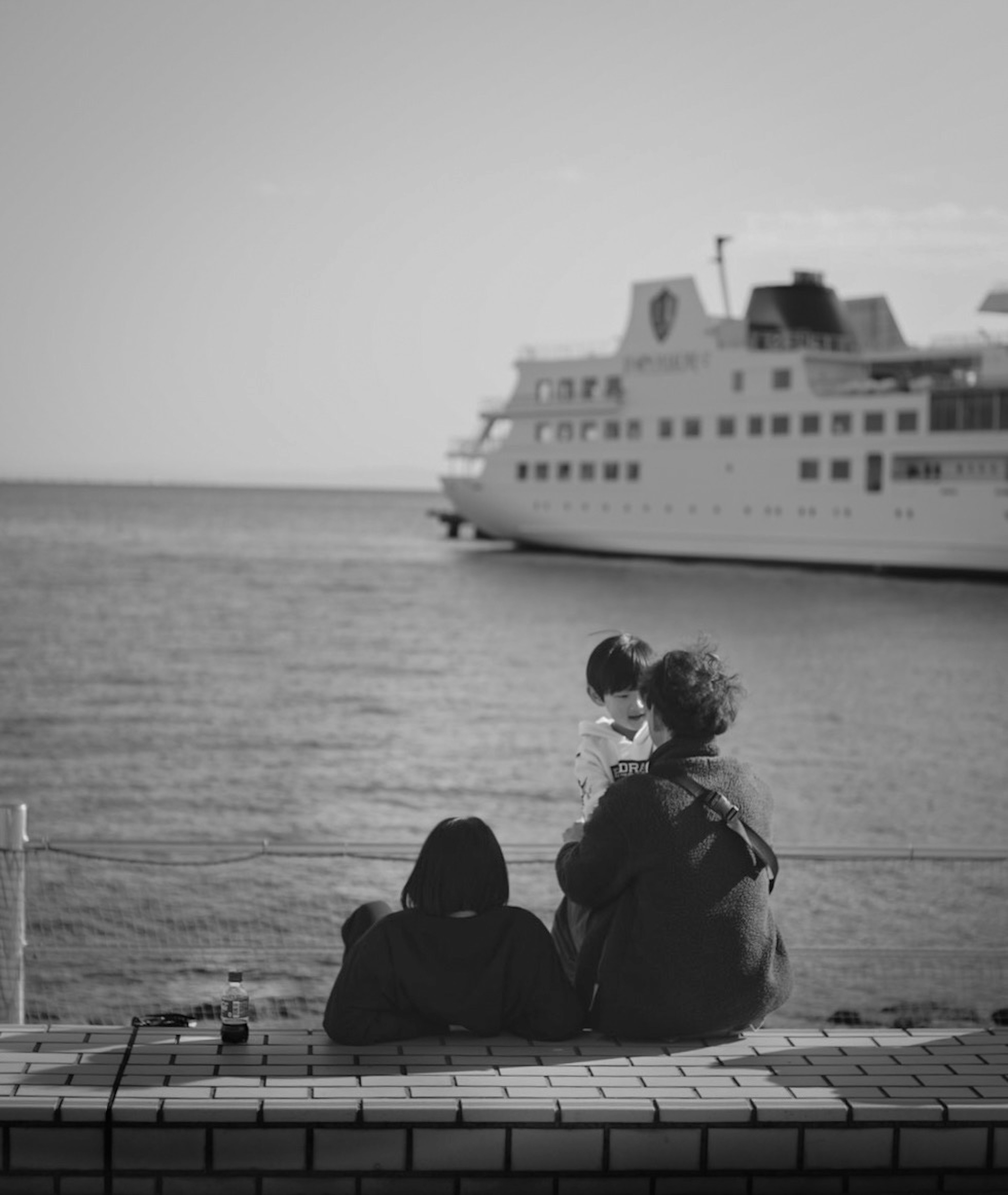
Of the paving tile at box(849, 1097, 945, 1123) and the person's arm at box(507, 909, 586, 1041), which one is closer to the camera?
the paving tile at box(849, 1097, 945, 1123)

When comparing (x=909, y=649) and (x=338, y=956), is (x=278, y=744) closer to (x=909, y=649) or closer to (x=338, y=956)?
(x=338, y=956)

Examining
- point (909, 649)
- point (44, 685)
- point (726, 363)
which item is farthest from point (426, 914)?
point (726, 363)

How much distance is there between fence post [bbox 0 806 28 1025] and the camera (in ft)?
16.7

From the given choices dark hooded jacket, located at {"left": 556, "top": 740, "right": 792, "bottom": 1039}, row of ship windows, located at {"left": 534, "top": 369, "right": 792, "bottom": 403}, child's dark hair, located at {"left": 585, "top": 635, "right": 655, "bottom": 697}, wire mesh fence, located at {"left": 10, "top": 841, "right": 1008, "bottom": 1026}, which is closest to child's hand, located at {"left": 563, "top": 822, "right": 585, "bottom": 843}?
dark hooded jacket, located at {"left": 556, "top": 740, "right": 792, "bottom": 1039}

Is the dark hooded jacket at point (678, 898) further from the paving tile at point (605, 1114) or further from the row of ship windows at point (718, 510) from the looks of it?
the row of ship windows at point (718, 510)

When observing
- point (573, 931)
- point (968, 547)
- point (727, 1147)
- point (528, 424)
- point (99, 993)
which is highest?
point (528, 424)

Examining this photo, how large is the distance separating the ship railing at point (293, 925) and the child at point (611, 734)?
2455mm

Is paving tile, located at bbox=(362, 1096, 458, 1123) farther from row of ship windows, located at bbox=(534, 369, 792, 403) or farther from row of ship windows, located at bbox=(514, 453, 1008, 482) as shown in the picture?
row of ship windows, located at bbox=(534, 369, 792, 403)

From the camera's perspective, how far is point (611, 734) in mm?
4496

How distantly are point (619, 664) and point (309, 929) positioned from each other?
8.03 metres

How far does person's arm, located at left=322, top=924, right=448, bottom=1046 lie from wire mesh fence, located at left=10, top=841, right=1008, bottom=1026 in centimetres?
316

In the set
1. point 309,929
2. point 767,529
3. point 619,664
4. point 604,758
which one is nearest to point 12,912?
point 604,758

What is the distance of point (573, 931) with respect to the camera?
439cm

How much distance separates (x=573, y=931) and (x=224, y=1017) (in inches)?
37.1
